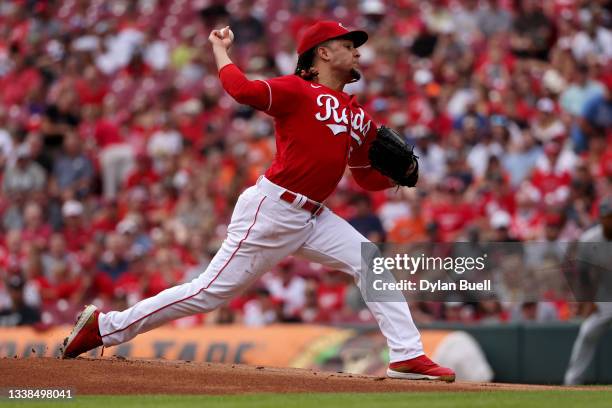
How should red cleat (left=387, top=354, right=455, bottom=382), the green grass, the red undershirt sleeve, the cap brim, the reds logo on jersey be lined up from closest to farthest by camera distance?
the green grass
the red undershirt sleeve
the reds logo on jersey
red cleat (left=387, top=354, right=455, bottom=382)
the cap brim

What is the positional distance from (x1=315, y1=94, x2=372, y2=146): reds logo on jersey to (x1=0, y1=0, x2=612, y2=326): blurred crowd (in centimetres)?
417

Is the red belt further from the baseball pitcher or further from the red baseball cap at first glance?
the red baseball cap

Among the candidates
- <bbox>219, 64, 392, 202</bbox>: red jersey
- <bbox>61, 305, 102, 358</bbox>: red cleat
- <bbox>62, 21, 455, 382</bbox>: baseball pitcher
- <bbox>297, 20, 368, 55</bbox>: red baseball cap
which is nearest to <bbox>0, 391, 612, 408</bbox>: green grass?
<bbox>62, 21, 455, 382</bbox>: baseball pitcher

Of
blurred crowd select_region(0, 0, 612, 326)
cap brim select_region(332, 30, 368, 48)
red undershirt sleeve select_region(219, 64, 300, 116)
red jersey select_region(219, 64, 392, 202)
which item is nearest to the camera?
red undershirt sleeve select_region(219, 64, 300, 116)

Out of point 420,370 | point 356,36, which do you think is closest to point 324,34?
point 356,36

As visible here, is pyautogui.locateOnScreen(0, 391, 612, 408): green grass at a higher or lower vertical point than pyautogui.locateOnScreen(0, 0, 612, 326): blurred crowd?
higher

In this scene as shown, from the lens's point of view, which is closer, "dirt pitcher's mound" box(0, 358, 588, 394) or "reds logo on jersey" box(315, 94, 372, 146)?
"dirt pitcher's mound" box(0, 358, 588, 394)

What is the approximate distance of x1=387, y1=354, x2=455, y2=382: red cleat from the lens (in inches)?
275

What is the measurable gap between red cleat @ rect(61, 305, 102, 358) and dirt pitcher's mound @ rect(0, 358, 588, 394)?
0.33ft

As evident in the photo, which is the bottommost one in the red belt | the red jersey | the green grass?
the green grass

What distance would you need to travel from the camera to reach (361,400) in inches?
235

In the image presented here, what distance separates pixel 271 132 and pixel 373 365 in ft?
16.2

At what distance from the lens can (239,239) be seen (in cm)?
684

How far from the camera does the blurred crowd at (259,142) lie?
11883mm
